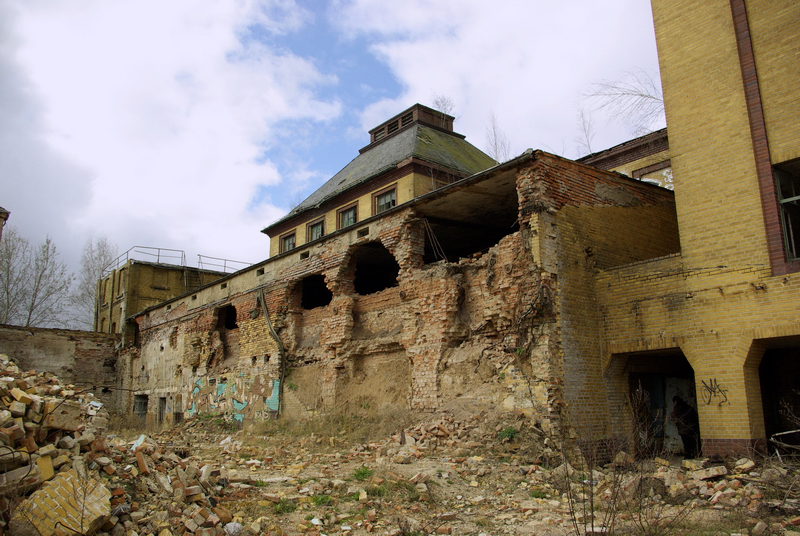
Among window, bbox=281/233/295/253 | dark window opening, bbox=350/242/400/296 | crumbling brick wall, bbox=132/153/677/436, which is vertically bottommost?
crumbling brick wall, bbox=132/153/677/436

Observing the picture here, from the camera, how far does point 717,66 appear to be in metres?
10.8

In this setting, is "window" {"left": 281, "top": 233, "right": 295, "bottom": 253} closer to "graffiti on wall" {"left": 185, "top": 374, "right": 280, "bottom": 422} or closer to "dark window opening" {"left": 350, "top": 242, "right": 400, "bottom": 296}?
"graffiti on wall" {"left": 185, "top": 374, "right": 280, "bottom": 422}

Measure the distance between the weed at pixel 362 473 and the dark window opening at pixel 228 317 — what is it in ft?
46.1

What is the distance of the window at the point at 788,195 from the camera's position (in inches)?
382

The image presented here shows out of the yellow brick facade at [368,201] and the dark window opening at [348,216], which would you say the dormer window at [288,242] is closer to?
the yellow brick facade at [368,201]

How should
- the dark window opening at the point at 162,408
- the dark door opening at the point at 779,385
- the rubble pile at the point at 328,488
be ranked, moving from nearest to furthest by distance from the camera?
the rubble pile at the point at 328,488
the dark door opening at the point at 779,385
the dark window opening at the point at 162,408

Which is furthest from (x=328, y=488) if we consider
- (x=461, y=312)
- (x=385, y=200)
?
(x=385, y=200)

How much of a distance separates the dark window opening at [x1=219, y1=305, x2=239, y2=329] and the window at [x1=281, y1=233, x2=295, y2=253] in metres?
5.63

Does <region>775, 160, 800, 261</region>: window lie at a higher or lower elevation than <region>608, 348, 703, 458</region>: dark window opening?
higher

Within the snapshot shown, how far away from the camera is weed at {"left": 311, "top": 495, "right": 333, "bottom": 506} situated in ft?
25.3

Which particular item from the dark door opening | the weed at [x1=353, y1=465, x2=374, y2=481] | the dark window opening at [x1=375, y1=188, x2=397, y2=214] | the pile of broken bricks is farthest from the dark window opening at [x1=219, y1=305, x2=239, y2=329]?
the dark door opening

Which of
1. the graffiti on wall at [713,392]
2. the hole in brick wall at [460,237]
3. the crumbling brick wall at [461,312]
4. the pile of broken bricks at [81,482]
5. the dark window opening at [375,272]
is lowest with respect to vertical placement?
the pile of broken bricks at [81,482]

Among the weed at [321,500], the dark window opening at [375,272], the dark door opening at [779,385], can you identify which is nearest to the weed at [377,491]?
the weed at [321,500]

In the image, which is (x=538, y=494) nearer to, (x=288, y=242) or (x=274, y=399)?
(x=274, y=399)
